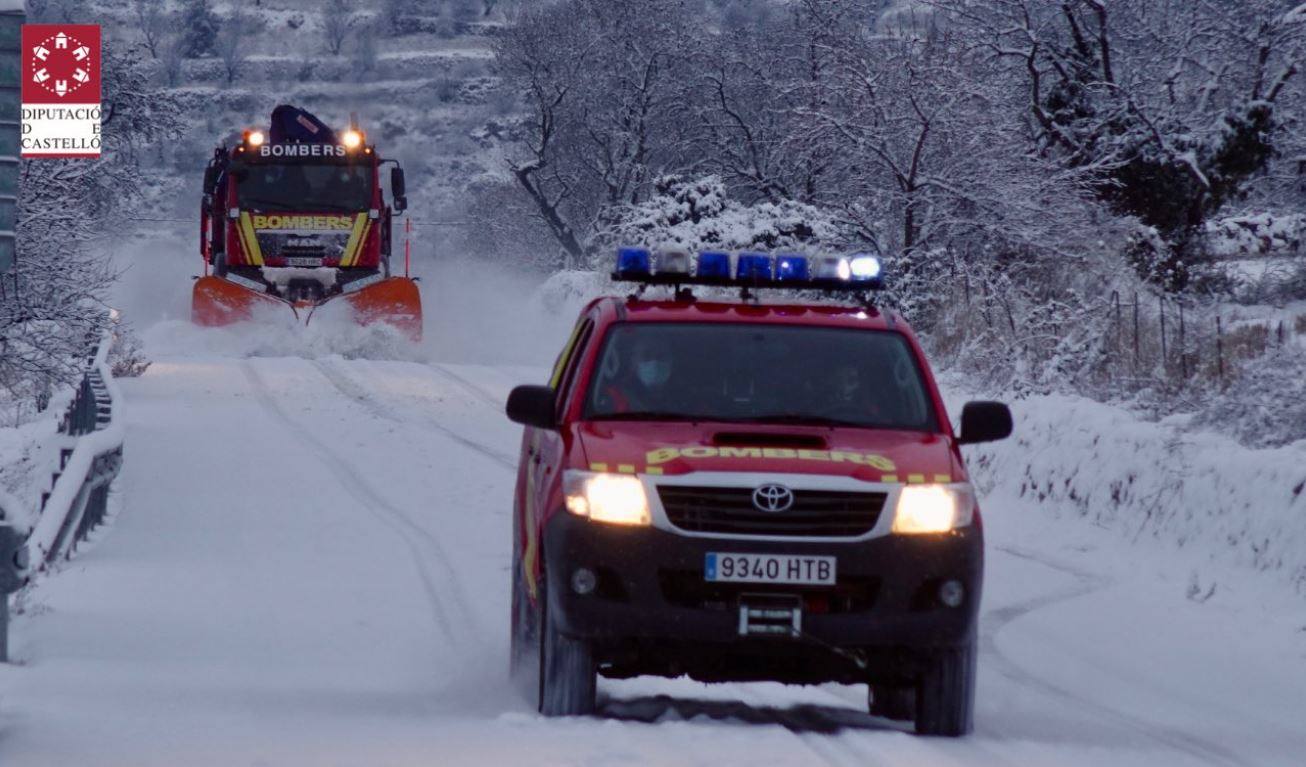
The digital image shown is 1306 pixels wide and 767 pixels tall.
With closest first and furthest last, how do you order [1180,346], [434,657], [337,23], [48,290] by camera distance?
1. [434,657]
2. [1180,346]
3. [48,290]
4. [337,23]

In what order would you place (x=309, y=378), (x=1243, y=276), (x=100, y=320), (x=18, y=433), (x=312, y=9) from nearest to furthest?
1. (x=18, y=433)
2. (x=100, y=320)
3. (x=309, y=378)
4. (x=1243, y=276)
5. (x=312, y=9)

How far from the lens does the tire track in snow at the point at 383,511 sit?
998cm

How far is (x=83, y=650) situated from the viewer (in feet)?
27.3

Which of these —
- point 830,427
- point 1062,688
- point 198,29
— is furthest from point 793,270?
point 198,29

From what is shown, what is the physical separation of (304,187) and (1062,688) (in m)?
21.8

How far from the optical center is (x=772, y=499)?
6.30 metres

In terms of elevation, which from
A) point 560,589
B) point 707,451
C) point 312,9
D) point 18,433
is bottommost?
point 18,433

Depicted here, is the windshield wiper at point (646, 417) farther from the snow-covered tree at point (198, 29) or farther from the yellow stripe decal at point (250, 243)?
the snow-covered tree at point (198, 29)

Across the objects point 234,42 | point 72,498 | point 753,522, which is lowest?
point 72,498

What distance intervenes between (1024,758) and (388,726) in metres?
2.22

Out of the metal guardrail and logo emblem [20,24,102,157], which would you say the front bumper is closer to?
the metal guardrail

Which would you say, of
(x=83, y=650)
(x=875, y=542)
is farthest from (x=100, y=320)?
(x=875, y=542)

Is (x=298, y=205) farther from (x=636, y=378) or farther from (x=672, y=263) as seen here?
(x=636, y=378)

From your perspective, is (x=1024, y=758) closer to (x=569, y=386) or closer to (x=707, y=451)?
(x=707, y=451)
